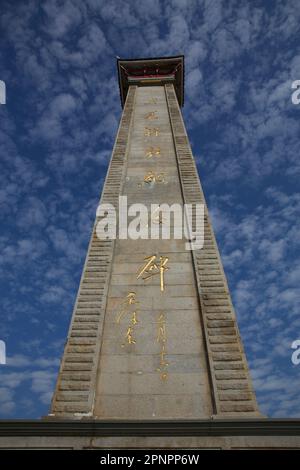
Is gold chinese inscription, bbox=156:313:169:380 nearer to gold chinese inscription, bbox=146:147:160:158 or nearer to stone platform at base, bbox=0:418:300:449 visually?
stone platform at base, bbox=0:418:300:449

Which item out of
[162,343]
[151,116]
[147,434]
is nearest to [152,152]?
[151,116]

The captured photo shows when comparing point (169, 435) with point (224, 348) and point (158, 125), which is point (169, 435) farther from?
point (158, 125)

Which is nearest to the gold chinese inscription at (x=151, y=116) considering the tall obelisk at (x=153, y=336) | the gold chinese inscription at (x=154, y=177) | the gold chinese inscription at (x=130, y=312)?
the gold chinese inscription at (x=154, y=177)

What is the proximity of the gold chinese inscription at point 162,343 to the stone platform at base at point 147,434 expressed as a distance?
1.53m

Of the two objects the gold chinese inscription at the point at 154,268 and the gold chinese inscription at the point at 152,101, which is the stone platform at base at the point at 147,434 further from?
the gold chinese inscription at the point at 152,101

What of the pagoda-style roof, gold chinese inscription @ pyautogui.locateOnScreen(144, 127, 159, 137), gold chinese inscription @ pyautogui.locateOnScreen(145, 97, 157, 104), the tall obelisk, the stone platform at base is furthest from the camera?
the pagoda-style roof

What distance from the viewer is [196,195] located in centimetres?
1228

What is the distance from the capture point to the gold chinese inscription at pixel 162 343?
783cm

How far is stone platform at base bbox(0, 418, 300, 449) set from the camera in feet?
20.2
